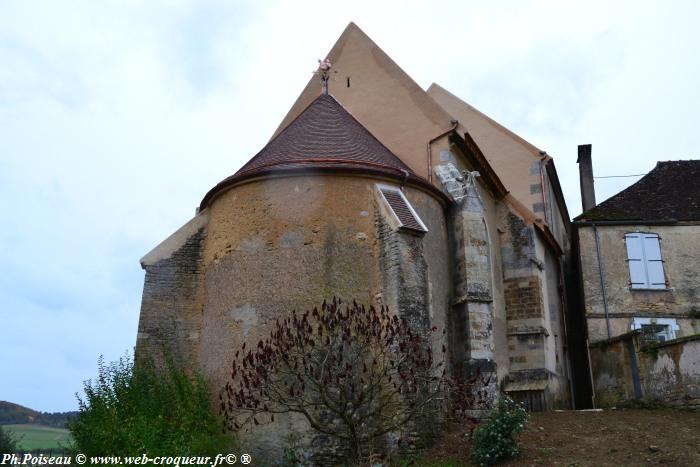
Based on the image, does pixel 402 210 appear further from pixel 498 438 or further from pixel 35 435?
pixel 35 435

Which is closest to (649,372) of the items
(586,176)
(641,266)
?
(641,266)

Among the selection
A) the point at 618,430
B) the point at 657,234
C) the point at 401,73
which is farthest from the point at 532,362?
the point at 401,73

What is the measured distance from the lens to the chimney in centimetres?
2245

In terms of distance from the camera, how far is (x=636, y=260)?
57.1ft

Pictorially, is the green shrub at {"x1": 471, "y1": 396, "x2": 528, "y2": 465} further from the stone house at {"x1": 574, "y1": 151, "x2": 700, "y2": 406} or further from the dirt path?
the stone house at {"x1": 574, "y1": 151, "x2": 700, "y2": 406}

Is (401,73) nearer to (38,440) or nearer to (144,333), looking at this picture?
(144,333)

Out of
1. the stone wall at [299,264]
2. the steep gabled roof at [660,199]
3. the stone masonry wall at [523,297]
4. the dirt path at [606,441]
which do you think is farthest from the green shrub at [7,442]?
the steep gabled roof at [660,199]

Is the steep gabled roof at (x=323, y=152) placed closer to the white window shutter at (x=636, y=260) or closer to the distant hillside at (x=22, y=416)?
the white window shutter at (x=636, y=260)

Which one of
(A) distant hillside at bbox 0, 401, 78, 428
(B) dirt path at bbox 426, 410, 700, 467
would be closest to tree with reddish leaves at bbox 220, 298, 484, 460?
(B) dirt path at bbox 426, 410, 700, 467

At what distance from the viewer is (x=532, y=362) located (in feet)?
47.8

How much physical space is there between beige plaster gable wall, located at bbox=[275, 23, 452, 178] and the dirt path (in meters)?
5.57

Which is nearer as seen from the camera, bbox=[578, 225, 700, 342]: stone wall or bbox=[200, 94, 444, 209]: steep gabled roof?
bbox=[200, 94, 444, 209]: steep gabled roof

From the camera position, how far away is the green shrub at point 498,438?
28.5 feet

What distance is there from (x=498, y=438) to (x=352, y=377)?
2.18m
